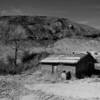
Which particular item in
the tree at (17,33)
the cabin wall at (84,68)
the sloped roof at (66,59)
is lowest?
the cabin wall at (84,68)

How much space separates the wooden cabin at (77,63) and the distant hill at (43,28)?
28.4 m

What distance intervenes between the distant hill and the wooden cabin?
28.4 m

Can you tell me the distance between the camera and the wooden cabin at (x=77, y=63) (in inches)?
861

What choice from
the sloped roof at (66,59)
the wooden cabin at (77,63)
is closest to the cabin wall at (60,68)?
the wooden cabin at (77,63)

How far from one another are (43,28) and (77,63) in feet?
131

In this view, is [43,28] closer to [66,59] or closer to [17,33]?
[17,33]

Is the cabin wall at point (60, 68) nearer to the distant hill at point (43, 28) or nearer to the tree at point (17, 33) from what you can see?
the distant hill at point (43, 28)

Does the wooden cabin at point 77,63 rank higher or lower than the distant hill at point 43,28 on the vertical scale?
lower

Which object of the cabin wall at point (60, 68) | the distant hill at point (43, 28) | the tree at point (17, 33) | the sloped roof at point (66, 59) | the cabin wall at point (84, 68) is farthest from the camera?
the distant hill at point (43, 28)

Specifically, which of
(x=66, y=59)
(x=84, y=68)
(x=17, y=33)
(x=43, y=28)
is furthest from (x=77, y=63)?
(x=43, y=28)

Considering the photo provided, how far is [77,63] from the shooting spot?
858 inches

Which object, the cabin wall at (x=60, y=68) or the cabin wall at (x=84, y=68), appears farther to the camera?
the cabin wall at (x=84, y=68)

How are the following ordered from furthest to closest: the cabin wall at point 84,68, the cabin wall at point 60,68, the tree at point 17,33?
the tree at point 17,33 < the cabin wall at point 84,68 < the cabin wall at point 60,68

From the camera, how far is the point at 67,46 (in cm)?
5059
